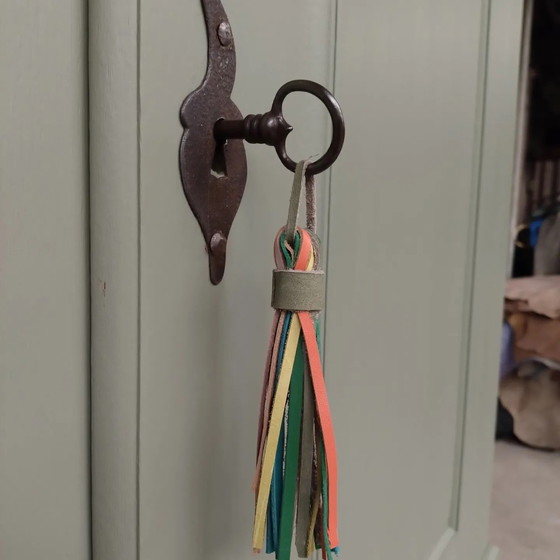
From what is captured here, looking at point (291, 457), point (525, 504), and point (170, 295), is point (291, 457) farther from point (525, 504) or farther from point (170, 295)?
point (525, 504)

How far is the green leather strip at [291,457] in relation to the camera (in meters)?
0.35

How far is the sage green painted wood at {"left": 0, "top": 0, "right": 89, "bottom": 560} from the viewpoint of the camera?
0.28 m

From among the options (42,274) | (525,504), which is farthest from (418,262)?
(525,504)

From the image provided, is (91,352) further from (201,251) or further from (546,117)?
(546,117)

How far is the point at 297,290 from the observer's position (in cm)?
35

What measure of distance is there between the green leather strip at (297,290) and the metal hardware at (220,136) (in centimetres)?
4

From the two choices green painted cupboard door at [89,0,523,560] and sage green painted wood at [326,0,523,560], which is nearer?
green painted cupboard door at [89,0,523,560]

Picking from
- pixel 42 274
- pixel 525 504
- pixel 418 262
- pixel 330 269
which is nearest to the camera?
pixel 42 274

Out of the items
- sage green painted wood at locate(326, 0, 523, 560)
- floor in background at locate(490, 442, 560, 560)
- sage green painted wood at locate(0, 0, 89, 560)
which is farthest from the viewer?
floor in background at locate(490, 442, 560, 560)

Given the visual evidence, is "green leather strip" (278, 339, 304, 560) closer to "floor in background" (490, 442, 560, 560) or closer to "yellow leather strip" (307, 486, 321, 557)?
"yellow leather strip" (307, 486, 321, 557)

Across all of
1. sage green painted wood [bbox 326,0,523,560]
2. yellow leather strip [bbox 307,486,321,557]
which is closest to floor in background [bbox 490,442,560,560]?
sage green painted wood [bbox 326,0,523,560]

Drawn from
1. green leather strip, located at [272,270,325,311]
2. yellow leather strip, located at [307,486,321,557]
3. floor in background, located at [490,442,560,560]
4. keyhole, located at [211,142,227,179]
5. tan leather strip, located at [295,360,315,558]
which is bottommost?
floor in background, located at [490,442,560,560]

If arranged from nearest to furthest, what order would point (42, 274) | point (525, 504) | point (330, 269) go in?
point (42, 274)
point (330, 269)
point (525, 504)

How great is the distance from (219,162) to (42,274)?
124 millimetres
